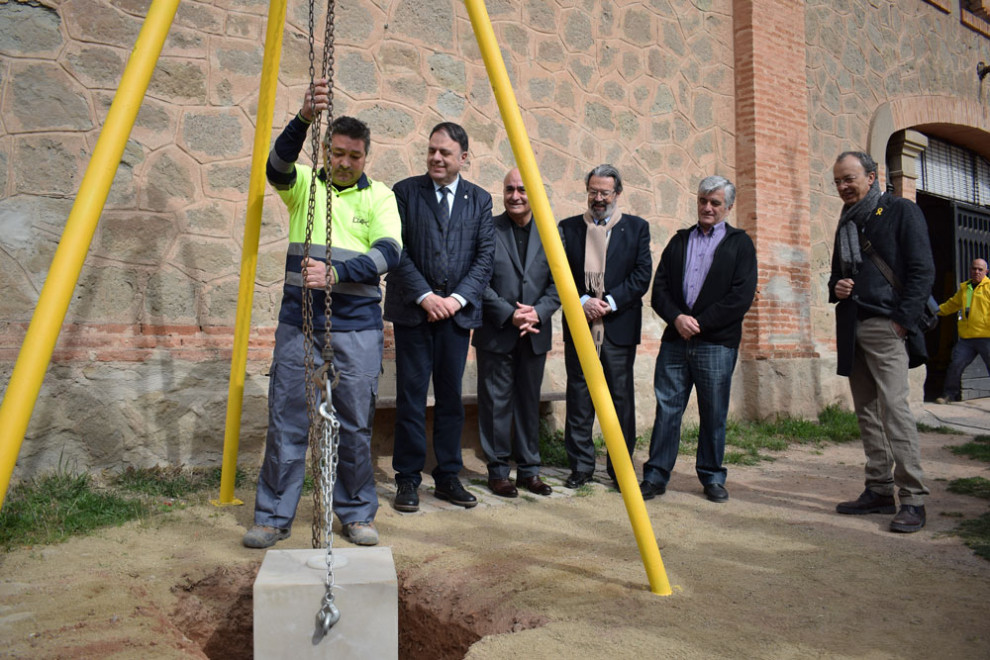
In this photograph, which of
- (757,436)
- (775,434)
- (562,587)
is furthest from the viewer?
(775,434)

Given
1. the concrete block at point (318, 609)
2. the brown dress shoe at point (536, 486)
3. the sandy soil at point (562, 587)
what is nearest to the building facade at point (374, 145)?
the sandy soil at point (562, 587)

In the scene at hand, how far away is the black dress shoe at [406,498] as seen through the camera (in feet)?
13.5

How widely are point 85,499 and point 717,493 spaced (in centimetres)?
346

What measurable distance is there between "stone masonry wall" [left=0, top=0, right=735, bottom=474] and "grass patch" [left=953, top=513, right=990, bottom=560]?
2888mm

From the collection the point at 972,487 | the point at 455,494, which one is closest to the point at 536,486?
the point at 455,494

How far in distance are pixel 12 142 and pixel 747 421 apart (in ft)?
20.7

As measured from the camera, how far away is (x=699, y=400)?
465cm

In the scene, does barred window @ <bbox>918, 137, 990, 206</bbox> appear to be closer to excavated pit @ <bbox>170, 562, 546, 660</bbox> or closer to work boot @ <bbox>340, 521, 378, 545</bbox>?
work boot @ <bbox>340, 521, 378, 545</bbox>

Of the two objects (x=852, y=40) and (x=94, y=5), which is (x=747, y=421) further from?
(x=94, y=5)

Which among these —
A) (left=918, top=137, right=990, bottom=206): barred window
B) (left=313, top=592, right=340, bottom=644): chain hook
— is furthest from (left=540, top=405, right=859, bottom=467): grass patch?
(left=918, top=137, right=990, bottom=206): barred window

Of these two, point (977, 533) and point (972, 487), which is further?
point (972, 487)

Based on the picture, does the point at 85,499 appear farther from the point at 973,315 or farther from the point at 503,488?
the point at 973,315

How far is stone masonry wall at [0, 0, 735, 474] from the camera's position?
4207 millimetres

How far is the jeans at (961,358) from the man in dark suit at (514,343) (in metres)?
7.12
